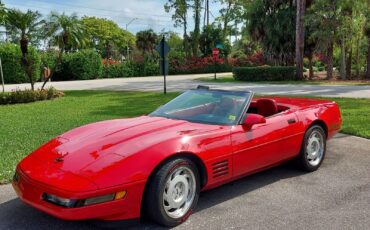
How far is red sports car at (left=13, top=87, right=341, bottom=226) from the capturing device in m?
3.10

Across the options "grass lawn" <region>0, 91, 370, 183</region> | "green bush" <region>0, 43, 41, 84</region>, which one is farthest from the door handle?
"green bush" <region>0, 43, 41, 84</region>

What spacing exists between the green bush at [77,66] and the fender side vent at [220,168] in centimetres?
3175

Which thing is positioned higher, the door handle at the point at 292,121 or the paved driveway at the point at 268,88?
the door handle at the point at 292,121

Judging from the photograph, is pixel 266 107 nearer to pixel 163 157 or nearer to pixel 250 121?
pixel 250 121

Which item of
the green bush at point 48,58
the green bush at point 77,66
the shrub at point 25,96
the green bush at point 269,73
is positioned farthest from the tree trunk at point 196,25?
the shrub at point 25,96

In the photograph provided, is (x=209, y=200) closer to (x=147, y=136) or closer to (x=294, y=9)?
→ (x=147, y=136)

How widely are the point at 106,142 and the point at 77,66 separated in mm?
31620

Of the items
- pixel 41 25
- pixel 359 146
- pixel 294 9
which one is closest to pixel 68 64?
pixel 41 25

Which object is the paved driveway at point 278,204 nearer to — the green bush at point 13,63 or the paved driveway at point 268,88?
the paved driveway at point 268,88

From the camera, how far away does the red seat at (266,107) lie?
5.09 metres

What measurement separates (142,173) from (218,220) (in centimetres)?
92

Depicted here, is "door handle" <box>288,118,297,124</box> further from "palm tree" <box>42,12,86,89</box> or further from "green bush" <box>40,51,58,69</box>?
"green bush" <box>40,51,58,69</box>

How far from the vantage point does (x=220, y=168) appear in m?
3.85

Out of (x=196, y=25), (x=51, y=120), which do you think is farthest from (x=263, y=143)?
(x=196, y=25)
